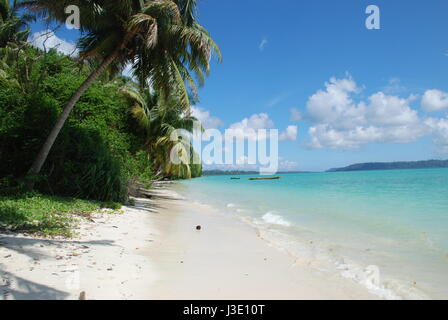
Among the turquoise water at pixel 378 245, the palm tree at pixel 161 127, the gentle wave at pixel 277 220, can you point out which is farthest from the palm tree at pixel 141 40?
the palm tree at pixel 161 127

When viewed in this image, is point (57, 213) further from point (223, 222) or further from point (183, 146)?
point (183, 146)

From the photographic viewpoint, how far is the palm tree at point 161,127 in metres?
16.6

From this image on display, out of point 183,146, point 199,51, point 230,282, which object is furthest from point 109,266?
point 183,146

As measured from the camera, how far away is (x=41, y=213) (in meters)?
6.09

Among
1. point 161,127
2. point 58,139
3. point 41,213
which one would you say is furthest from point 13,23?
point 41,213

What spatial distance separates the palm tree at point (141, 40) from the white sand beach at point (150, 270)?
468cm

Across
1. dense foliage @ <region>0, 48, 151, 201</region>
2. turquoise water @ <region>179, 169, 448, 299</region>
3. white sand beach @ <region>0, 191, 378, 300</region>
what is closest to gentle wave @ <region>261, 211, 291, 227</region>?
turquoise water @ <region>179, 169, 448, 299</region>

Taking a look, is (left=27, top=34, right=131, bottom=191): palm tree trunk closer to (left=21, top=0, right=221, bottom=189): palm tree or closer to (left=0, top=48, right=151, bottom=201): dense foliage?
(left=21, top=0, right=221, bottom=189): palm tree

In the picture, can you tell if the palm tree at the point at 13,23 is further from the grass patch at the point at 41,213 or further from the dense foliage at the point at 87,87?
the grass patch at the point at 41,213

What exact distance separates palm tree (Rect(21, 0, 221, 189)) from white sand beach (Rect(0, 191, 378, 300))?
4681 mm

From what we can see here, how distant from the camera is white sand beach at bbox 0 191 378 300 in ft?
9.96

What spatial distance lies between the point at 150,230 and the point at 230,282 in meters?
3.39
